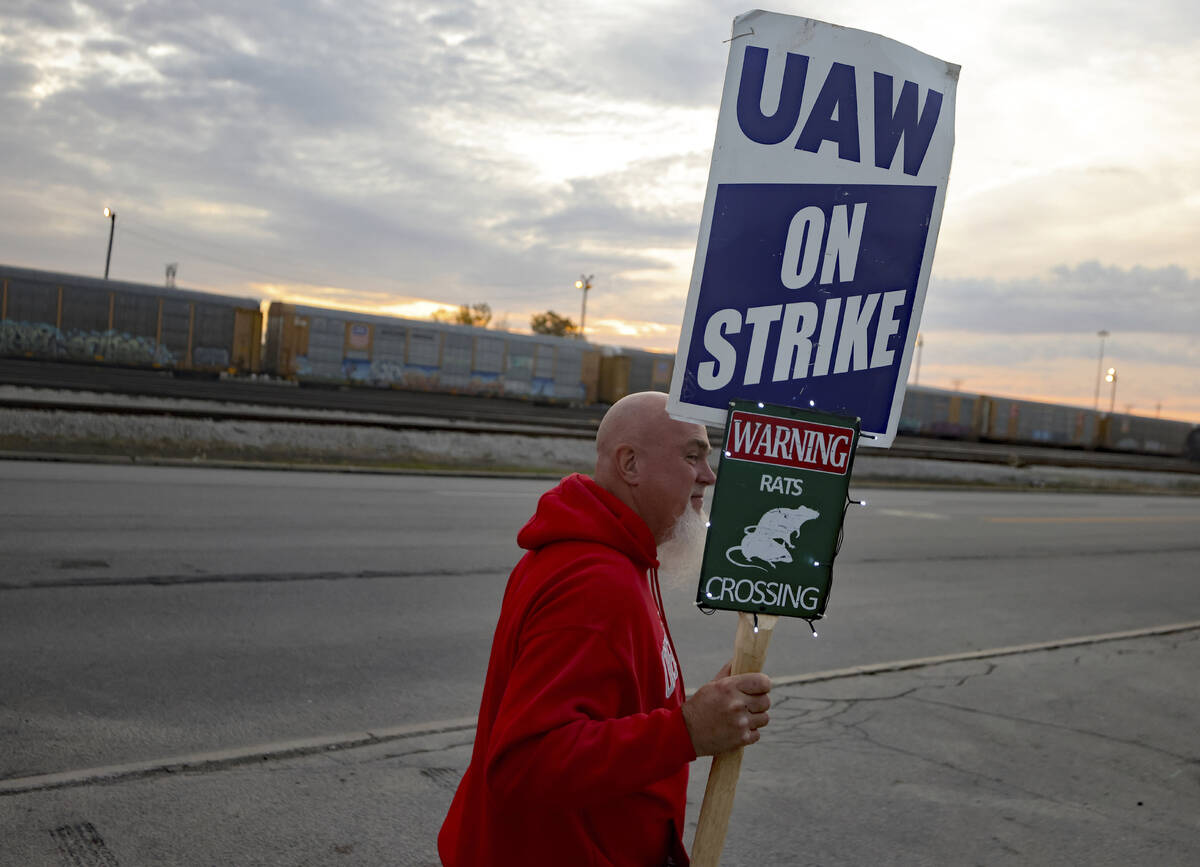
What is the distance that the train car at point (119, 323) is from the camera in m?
33.2

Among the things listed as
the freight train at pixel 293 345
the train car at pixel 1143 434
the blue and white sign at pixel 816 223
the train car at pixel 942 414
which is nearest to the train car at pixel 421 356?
the freight train at pixel 293 345

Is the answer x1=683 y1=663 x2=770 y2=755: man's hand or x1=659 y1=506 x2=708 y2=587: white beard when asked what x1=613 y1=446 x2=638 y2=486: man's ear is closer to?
x1=659 y1=506 x2=708 y2=587: white beard

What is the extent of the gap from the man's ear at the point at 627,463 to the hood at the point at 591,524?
0.05 meters

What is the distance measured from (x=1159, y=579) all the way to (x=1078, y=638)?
5.28 metres

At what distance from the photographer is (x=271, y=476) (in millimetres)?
16062

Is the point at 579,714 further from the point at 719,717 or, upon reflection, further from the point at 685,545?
the point at 685,545

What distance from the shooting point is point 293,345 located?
1523 inches

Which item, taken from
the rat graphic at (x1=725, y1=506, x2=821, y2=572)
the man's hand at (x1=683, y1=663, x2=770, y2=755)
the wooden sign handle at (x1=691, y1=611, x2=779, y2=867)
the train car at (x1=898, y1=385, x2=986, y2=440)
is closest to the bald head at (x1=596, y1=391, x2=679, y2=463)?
the rat graphic at (x1=725, y1=506, x2=821, y2=572)

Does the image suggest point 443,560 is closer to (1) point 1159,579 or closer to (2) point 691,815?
(2) point 691,815

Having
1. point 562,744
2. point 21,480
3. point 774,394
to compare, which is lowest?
point 21,480

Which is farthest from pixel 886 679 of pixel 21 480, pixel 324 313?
pixel 324 313

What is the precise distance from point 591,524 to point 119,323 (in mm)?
36904

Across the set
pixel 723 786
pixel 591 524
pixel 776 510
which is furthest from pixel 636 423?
pixel 723 786

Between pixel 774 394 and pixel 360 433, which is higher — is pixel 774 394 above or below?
above
